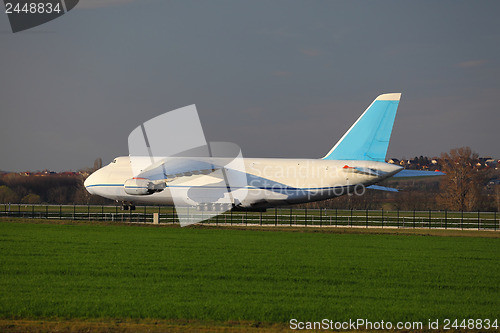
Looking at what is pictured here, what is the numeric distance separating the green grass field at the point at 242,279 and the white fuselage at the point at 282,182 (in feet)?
40.7

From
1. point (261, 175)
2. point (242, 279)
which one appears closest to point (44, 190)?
point (261, 175)

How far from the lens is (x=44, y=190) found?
270ft

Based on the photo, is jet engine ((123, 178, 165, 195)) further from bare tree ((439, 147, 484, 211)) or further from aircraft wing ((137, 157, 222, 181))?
bare tree ((439, 147, 484, 211))

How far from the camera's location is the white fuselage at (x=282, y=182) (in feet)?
135

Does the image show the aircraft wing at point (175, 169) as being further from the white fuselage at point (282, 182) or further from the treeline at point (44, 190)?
the treeline at point (44, 190)

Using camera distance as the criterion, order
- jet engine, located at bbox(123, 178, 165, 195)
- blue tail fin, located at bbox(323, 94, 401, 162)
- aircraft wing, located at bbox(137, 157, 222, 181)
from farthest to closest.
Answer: aircraft wing, located at bbox(137, 157, 222, 181) → jet engine, located at bbox(123, 178, 165, 195) → blue tail fin, located at bbox(323, 94, 401, 162)

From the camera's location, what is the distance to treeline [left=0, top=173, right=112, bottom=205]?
249 ft

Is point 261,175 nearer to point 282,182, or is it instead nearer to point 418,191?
point 282,182

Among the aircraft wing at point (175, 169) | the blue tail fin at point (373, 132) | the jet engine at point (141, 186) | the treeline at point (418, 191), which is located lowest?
the treeline at point (418, 191)

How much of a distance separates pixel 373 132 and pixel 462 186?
1517 inches

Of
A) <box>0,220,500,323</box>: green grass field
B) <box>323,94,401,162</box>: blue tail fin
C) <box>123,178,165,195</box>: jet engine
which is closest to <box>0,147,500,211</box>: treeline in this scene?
<box>323,94,401,162</box>: blue tail fin

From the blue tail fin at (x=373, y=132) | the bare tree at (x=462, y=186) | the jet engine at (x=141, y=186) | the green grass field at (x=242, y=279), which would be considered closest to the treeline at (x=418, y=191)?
the bare tree at (x=462, y=186)

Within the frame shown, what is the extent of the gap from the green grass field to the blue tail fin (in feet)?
45.0

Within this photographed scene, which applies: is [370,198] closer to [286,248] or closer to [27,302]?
[286,248]
